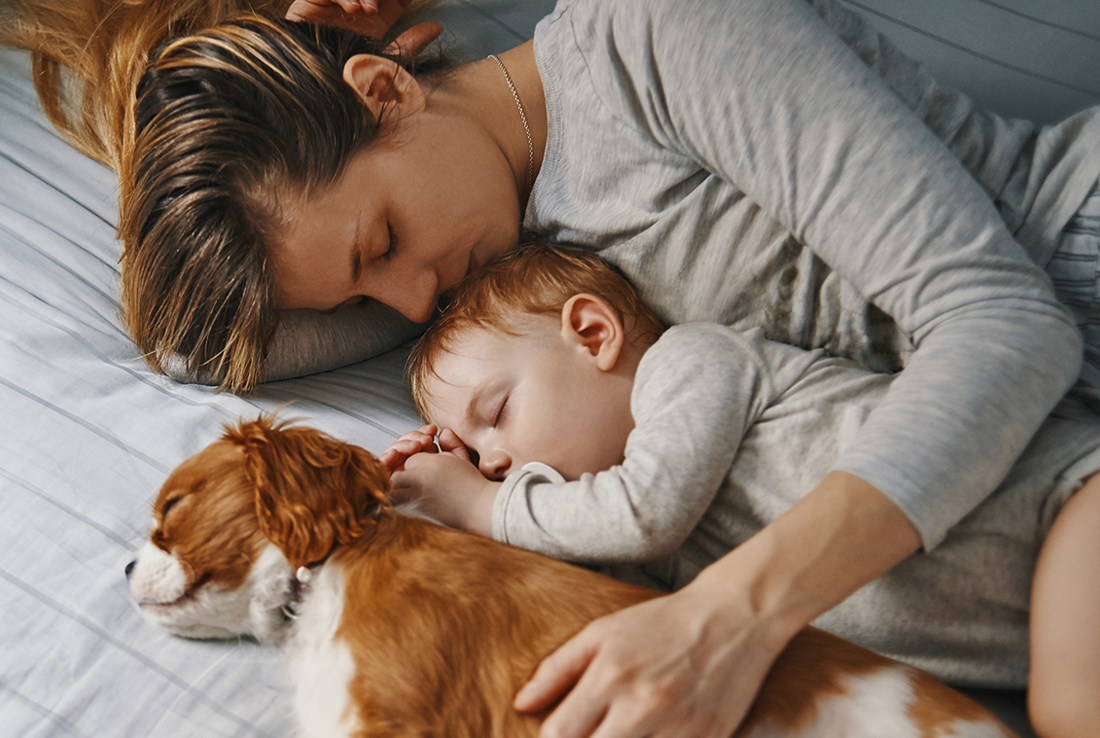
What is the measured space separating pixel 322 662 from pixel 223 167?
2.24ft

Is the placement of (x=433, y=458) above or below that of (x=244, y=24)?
below

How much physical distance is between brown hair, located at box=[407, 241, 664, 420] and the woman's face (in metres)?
0.06

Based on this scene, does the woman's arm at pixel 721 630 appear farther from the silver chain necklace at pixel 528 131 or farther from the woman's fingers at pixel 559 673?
the silver chain necklace at pixel 528 131

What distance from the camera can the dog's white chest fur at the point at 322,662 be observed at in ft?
2.57

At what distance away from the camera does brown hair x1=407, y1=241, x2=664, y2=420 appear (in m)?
1.18

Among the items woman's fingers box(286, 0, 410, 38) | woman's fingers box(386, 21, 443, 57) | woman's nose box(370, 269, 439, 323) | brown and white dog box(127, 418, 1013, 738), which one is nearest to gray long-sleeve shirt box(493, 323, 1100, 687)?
brown and white dog box(127, 418, 1013, 738)

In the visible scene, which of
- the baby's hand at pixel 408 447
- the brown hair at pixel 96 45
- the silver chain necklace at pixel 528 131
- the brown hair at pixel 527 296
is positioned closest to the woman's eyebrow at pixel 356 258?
the brown hair at pixel 527 296

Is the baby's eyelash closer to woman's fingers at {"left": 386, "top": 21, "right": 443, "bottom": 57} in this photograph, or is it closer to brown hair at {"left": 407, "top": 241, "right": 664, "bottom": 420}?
brown hair at {"left": 407, "top": 241, "right": 664, "bottom": 420}

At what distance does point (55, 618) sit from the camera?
927 mm

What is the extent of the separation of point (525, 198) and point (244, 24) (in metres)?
0.52

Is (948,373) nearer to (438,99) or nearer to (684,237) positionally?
(684,237)

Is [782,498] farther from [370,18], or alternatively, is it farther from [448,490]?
[370,18]

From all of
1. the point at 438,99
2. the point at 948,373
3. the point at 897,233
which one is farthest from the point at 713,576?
the point at 438,99

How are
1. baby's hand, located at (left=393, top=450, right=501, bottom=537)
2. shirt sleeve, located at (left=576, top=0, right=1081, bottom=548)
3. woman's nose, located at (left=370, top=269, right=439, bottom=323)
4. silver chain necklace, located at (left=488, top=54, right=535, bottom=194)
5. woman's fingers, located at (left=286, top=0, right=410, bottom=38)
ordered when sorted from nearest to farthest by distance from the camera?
shirt sleeve, located at (left=576, top=0, right=1081, bottom=548)
baby's hand, located at (left=393, top=450, right=501, bottom=537)
woman's nose, located at (left=370, top=269, right=439, bottom=323)
silver chain necklace, located at (left=488, top=54, right=535, bottom=194)
woman's fingers, located at (left=286, top=0, right=410, bottom=38)
